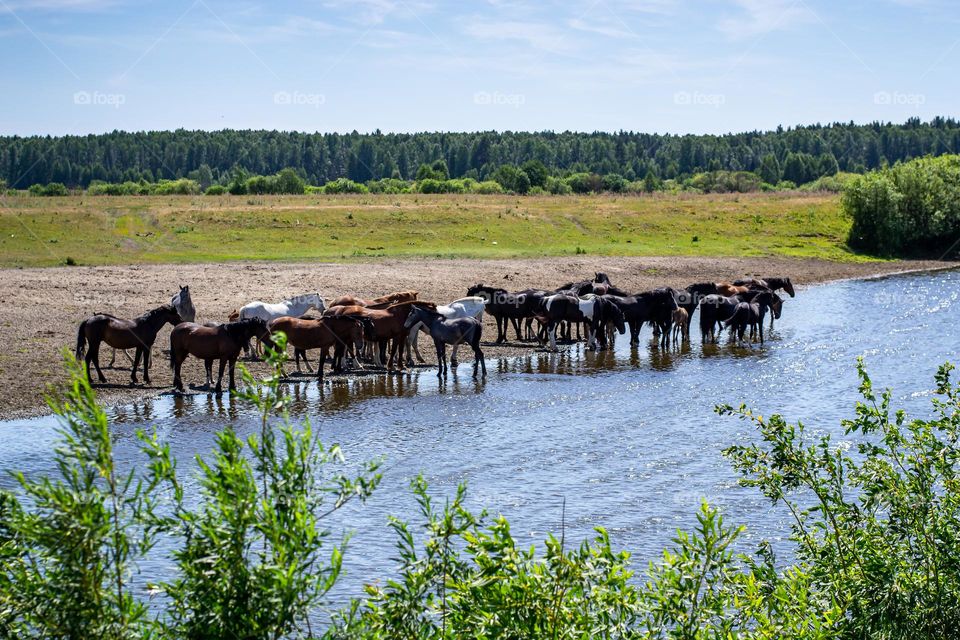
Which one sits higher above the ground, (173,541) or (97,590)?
(97,590)

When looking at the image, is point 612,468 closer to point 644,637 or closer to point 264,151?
point 644,637

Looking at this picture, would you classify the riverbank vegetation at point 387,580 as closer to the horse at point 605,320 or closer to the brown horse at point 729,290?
the horse at point 605,320

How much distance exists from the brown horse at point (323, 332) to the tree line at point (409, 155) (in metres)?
99.3

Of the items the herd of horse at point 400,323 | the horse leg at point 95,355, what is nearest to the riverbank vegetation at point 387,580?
the herd of horse at point 400,323

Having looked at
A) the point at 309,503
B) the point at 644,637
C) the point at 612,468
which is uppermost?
the point at 309,503

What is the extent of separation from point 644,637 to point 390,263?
111 feet

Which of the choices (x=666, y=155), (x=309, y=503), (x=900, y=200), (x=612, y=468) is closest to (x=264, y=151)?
(x=666, y=155)

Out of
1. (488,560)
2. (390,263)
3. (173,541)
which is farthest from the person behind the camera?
(390,263)

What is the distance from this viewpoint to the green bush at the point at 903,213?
5728cm

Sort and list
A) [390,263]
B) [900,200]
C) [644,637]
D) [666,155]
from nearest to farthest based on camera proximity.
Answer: [644,637] → [390,263] → [900,200] → [666,155]

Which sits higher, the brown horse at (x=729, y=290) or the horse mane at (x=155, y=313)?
the horse mane at (x=155, y=313)

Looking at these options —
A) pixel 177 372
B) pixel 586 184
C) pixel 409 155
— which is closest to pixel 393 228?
pixel 177 372

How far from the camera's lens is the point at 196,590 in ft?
16.5

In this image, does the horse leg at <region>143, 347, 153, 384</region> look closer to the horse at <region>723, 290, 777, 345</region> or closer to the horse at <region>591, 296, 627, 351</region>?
the horse at <region>591, 296, 627, 351</region>
